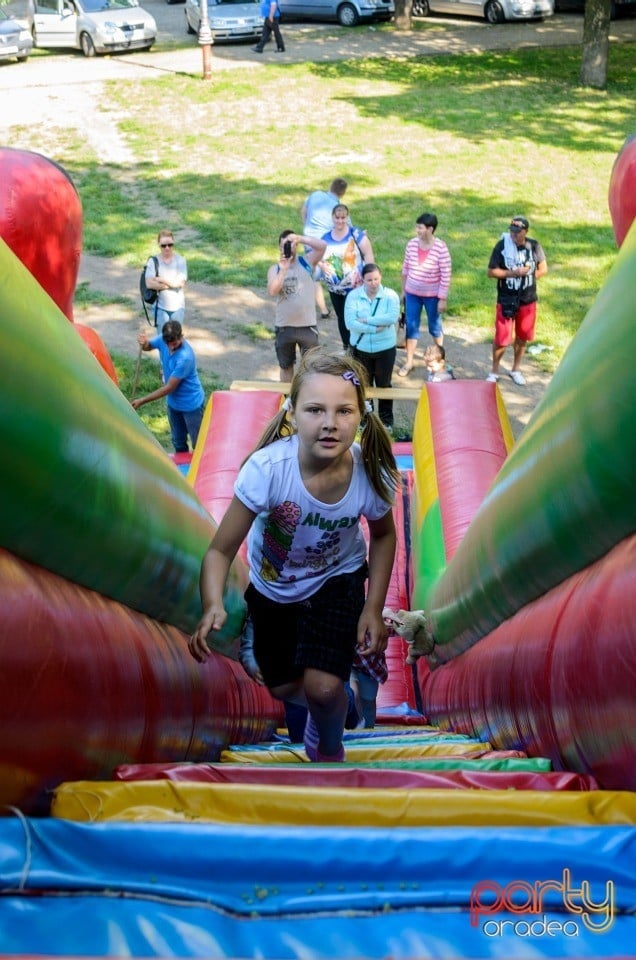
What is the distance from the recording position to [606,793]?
1948 millimetres

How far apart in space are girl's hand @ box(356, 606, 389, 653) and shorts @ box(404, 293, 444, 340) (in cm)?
587

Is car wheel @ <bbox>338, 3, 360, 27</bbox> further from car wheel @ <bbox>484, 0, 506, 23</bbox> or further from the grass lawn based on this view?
the grass lawn

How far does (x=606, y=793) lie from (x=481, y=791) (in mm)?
220

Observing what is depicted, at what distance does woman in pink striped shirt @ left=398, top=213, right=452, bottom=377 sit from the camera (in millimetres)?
8516

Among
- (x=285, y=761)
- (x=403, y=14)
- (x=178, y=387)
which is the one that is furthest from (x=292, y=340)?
(x=403, y=14)

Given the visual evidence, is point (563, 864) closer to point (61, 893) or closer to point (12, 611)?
point (61, 893)

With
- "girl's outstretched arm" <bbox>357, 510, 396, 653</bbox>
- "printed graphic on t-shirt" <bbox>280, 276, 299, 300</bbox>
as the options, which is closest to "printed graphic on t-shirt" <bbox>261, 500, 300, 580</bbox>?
"girl's outstretched arm" <bbox>357, 510, 396, 653</bbox>

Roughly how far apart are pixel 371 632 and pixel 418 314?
6073 mm

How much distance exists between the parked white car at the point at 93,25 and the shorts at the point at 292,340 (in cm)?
1352

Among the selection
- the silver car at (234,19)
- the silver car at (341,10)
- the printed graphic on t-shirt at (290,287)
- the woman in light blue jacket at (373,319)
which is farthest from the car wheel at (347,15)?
the woman in light blue jacket at (373,319)

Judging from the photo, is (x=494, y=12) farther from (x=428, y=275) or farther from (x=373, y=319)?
(x=373, y=319)

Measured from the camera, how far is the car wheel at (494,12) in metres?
21.0

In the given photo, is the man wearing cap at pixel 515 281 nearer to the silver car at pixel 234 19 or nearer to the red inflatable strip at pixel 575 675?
the red inflatable strip at pixel 575 675

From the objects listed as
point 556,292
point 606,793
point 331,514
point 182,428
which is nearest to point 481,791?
point 606,793
